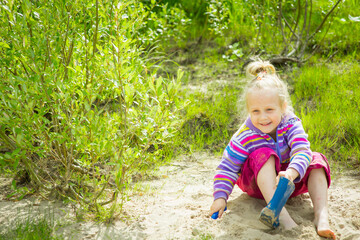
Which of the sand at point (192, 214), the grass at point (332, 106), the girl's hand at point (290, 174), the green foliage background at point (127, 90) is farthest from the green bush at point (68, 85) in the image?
the grass at point (332, 106)

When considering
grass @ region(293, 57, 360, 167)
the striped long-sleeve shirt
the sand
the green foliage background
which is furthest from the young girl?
grass @ region(293, 57, 360, 167)

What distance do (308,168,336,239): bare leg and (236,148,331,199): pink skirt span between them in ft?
0.14

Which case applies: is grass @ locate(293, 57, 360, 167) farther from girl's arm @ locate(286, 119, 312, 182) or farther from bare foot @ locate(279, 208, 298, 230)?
bare foot @ locate(279, 208, 298, 230)

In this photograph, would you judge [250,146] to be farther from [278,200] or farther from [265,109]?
[278,200]

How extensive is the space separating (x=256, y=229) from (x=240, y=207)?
33 centimetres

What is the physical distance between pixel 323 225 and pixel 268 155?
0.50m

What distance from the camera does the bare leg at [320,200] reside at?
2227mm

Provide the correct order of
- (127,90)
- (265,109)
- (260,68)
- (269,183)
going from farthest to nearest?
(260,68)
(265,109)
(269,183)
(127,90)

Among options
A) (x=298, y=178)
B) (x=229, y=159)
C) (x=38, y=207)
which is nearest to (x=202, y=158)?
(x=229, y=159)

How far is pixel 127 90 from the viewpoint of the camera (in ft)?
7.02

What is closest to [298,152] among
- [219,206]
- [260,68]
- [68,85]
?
[219,206]

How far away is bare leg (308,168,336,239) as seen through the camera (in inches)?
87.7

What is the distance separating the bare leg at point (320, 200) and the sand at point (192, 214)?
5 centimetres

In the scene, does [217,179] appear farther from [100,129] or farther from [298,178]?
[100,129]
